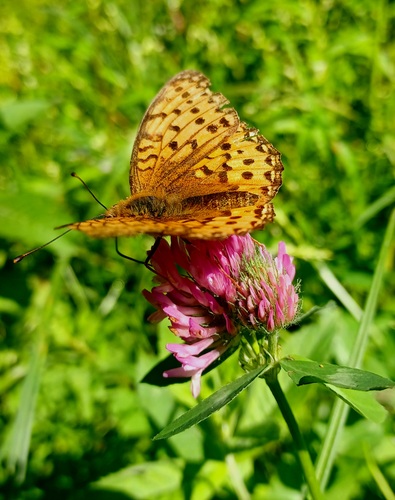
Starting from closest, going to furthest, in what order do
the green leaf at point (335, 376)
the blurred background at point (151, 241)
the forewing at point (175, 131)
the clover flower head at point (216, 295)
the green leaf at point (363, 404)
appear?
1. the green leaf at point (335, 376)
2. the green leaf at point (363, 404)
3. the clover flower head at point (216, 295)
4. the forewing at point (175, 131)
5. the blurred background at point (151, 241)

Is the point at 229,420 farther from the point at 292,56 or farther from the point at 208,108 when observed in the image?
the point at 292,56

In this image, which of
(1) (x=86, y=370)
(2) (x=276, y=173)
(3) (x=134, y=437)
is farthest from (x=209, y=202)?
(1) (x=86, y=370)

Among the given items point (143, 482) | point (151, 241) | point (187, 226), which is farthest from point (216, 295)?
point (151, 241)

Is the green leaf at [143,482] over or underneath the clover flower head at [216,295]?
underneath

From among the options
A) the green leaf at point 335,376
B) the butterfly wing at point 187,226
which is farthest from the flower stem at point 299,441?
the butterfly wing at point 187,226

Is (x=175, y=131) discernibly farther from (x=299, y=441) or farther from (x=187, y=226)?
(x=299, y=441)

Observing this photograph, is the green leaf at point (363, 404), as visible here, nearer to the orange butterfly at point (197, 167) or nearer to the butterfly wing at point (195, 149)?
the orange butterfly at point (197, 167)
